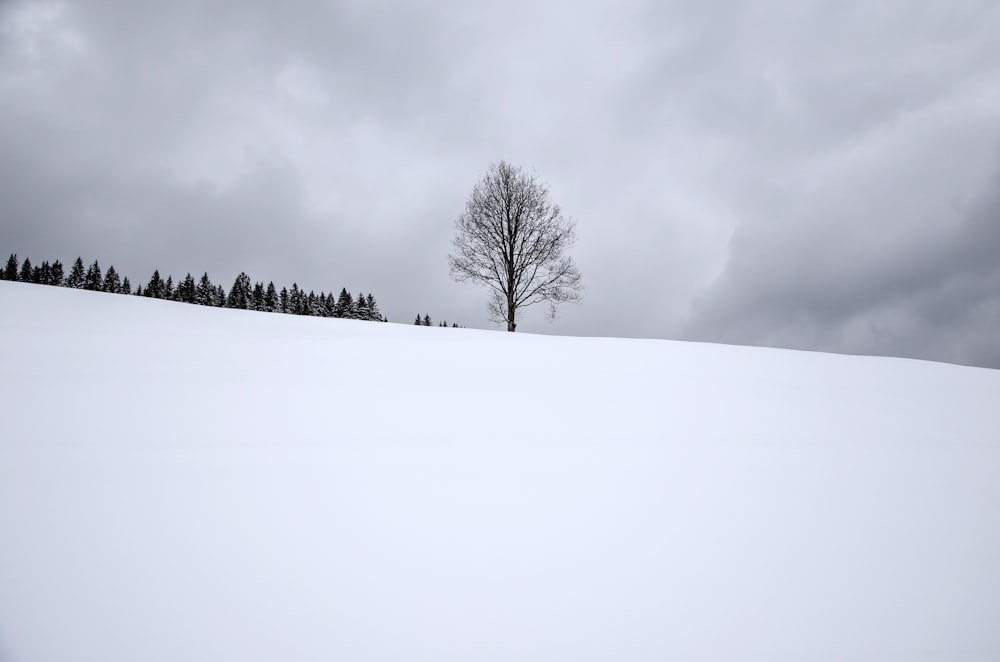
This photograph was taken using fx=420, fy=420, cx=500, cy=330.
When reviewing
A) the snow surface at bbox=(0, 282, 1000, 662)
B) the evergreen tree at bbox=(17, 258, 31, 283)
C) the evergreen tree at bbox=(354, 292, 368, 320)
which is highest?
the evergreen tree at bbox=(17, 258, 31, 283)

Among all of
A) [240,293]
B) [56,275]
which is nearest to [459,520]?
[240,293]

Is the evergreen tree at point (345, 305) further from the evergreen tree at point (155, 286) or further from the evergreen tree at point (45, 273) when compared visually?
the evergreen tree at point (45, 273)

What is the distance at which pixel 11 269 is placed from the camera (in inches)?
2454

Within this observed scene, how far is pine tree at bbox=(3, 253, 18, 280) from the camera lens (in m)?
60.0

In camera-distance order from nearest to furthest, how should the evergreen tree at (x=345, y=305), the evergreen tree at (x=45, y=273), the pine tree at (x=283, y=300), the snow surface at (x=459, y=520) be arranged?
the snow surface at (x=459, y=520) → the evergreen tree at (x=345, y=305) → the pine tree at (x=283, y=300) → the evergreen tree at (x=45, y=273)

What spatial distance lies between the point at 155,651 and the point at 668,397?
389 cm

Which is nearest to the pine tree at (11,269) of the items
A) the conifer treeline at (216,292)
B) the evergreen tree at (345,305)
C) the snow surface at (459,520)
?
the conifer treeline at (216,292)

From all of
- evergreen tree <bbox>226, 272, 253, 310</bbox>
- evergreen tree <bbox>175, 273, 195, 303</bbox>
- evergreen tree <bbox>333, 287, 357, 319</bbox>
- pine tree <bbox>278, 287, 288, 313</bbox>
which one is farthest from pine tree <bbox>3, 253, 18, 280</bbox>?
evergreen tree <bbox>333, 287, 357, 319</bbox>

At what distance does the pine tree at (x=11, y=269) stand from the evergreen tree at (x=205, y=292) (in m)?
23.6

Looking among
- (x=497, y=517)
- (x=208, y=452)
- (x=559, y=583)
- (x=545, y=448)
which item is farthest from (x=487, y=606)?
(x=208, y=452)

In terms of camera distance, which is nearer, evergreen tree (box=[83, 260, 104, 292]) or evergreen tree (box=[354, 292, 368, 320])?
evergreen tree (box=[354, 292, 368, 320])

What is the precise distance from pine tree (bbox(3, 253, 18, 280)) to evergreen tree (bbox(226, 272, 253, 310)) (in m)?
30.0

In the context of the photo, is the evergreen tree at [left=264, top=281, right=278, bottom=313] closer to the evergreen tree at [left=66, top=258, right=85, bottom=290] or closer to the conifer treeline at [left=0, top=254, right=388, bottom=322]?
the conifer treeline at [left=0, top=254, right=388, bottom=322]

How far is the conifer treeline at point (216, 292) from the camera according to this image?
54.7m
